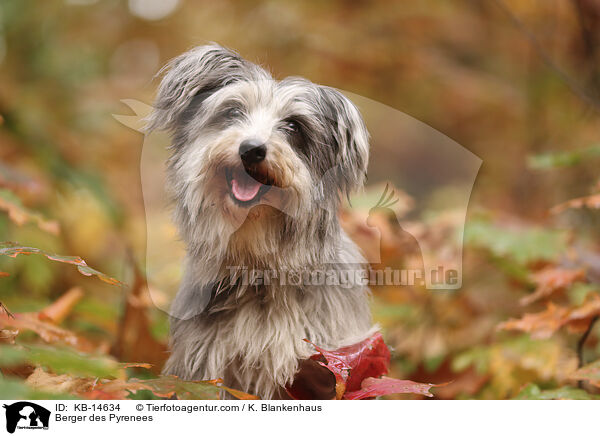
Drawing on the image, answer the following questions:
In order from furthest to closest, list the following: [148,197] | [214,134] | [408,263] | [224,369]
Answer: [408,263] < [148,197] < [224,369] < [214,134]

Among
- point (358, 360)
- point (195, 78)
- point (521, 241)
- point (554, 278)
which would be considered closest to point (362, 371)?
point (358, 360)

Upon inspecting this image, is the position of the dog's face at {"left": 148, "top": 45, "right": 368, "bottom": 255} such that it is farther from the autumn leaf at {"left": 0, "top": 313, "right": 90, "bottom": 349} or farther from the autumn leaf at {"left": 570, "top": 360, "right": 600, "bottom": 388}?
the autumn leaf at {"left": 570, "top": 360, "right": 600, "bottom": 388}

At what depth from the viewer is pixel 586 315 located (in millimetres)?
2139

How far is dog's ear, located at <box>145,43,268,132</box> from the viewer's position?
5.47 feet

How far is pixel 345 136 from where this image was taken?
5.47 ft

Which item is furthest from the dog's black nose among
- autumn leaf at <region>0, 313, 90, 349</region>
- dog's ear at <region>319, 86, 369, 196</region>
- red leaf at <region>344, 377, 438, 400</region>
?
autumn leaf at <region>0, 313, 90, 349</region>

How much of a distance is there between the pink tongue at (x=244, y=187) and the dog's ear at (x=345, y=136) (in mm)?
249

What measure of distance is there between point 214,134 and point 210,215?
23 centimetres

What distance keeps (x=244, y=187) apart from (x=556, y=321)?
1.34m

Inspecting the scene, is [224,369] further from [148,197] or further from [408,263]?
[408,263]

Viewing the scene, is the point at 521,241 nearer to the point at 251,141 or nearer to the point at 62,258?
the point at 251,141

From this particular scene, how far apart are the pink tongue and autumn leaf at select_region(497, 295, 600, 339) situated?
112cm
